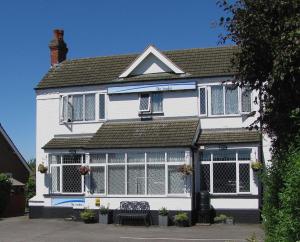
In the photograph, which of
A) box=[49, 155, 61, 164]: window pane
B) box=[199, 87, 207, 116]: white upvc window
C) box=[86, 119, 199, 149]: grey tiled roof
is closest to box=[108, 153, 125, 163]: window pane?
box=[86, 119, 199, 149]: grey tiled roof

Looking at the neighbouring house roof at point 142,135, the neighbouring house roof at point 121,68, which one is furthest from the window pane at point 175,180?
the neighbouring house roof at point 121,68

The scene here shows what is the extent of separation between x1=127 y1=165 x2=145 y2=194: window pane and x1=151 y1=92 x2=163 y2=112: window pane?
3.29 metres

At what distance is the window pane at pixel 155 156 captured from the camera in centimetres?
2464

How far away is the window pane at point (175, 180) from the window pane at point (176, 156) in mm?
348

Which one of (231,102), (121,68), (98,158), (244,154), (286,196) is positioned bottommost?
(286,196)

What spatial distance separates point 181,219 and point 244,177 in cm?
354

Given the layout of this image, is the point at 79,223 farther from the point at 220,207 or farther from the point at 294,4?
the point at 294,4

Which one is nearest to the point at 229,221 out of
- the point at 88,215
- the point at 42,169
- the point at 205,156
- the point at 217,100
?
the point at 205,156

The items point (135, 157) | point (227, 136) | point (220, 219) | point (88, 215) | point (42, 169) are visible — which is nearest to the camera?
point (220, 219)

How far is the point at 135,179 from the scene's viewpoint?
82.3 ft

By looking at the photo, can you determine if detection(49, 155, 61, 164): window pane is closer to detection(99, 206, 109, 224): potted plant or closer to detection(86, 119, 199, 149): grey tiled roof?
detection(86, 119, 199, 149): grey tiled roof

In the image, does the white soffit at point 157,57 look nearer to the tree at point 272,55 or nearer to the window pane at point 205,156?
the window pane at point 205,156

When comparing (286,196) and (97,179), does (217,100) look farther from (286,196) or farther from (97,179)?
(286,196)

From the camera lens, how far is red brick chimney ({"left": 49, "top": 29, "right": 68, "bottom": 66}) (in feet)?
102
